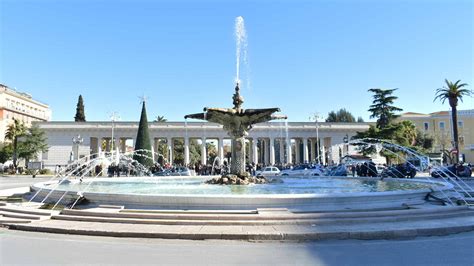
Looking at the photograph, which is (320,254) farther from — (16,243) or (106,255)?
(16,243)

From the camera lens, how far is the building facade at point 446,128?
254 ft

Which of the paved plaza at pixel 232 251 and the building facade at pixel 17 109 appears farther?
the building facade at pixel 17 109

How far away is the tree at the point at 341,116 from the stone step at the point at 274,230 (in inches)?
3877

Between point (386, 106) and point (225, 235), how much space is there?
5776 cm

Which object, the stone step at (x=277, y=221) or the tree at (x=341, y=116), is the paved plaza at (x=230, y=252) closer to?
the stone step at (x=277, y=221)

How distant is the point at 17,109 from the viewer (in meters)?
87.8

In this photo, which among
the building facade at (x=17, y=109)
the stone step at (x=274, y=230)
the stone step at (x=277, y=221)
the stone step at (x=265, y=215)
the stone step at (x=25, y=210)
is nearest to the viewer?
the stone step at (x=274, y=230)

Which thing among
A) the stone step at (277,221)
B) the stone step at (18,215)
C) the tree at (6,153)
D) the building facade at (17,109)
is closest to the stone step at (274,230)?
the stone step at (277,221)

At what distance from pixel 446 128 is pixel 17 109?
94100 millimetres

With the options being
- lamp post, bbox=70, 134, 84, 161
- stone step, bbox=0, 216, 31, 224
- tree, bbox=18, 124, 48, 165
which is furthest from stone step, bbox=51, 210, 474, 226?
tree, bbox=18, 124, 48, 165

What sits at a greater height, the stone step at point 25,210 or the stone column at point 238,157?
the stone column at point 238,157

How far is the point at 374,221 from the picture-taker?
9.47m

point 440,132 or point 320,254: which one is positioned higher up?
point 440,132

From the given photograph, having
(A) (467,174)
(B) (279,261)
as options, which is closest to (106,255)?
(B) (279,261)
